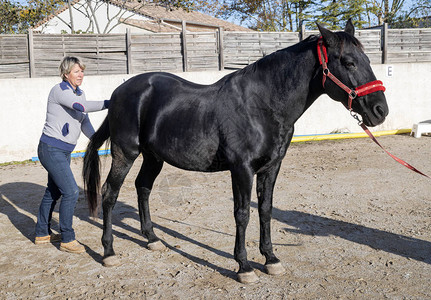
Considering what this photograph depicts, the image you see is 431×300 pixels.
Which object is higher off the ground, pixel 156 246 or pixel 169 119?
pixel 169 119

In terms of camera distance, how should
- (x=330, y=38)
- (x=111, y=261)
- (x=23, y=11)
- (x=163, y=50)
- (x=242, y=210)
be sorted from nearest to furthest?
(x=330, y=38), (x=242, y=210), (x=111, y=261), (x=163, y=50), (x=23, y=11)

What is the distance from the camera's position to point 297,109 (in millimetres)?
3375

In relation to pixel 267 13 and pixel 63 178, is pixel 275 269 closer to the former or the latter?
pixel 63 178

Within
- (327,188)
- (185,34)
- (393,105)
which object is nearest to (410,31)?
(393,105)

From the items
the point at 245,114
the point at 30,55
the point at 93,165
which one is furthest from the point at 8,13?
the point at 245,114

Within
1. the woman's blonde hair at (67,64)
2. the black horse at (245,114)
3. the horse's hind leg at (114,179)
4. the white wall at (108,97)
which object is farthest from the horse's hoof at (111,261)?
the white wall at (108,97)

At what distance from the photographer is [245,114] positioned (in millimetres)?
3373

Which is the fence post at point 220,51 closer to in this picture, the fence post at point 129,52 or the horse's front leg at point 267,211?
the fence post at point 129,52

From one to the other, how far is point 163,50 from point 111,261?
7688mm

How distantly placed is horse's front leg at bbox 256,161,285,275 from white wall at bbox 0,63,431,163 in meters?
7.12

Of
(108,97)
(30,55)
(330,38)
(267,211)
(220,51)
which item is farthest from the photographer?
(220,51)

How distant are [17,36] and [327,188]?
8.09 metres

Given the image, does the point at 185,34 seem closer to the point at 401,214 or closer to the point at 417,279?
the point at 401,214

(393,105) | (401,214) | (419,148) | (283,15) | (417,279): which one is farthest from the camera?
(283,15)
